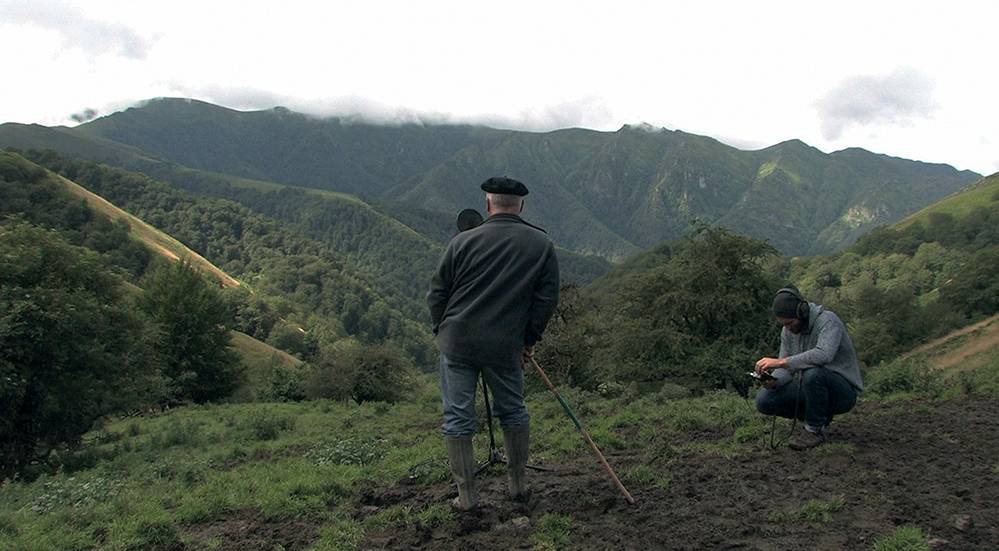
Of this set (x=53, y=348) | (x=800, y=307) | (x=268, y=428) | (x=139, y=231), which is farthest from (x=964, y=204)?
(x=139, y=231)

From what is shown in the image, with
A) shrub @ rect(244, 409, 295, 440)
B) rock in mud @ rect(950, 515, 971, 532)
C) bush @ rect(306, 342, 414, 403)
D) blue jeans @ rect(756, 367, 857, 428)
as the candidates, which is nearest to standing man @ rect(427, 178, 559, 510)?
blue jeans @ rect(756, 367, 857, 428)

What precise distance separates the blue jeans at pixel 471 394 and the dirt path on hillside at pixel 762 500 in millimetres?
796

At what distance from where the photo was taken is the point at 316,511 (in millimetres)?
6352

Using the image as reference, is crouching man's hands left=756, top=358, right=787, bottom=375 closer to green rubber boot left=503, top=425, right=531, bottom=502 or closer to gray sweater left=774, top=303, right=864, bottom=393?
gray sweater left=774, top=303, right=864, bottom=393

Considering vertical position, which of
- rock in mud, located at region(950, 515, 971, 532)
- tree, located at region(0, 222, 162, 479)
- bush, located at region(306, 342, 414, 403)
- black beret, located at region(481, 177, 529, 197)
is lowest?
bush, located at region(306, 342, 414, 403)

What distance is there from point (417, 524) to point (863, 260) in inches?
5793

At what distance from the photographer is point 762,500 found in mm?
5715

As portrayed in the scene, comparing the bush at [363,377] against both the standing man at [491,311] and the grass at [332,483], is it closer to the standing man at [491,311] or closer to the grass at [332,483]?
the grass at [332,483]

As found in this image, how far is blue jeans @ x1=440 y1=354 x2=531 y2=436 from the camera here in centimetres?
572

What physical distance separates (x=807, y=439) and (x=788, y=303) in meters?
1.62

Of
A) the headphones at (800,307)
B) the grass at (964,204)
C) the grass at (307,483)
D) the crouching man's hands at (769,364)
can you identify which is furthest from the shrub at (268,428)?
the grass at (964,204)

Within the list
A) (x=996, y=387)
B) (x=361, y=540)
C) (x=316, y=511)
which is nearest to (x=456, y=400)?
(x=361, y=540)

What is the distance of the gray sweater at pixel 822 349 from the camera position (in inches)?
272

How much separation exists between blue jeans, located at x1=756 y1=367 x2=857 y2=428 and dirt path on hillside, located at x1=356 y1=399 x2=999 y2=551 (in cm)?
42
